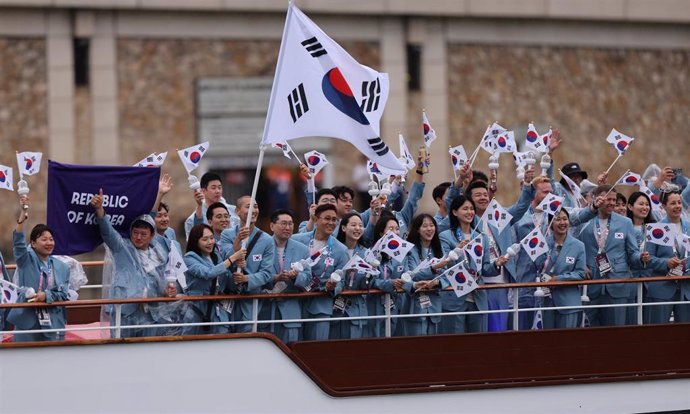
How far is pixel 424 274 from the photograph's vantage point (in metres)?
11.5

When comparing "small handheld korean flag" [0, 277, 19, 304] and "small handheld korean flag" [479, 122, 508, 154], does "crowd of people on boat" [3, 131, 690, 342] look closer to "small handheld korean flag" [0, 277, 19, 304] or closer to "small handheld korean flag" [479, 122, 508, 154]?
"small handheld korean flag" [0, 277, 19, 304]

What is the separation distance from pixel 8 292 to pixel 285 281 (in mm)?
2115

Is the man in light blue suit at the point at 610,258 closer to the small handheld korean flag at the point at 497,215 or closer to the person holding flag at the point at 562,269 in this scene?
the person holding flag at the point at 562,269

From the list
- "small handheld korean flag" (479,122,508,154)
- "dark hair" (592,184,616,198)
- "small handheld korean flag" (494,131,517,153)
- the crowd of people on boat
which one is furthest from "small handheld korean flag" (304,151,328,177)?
"dark hair" (592,184,616,198)

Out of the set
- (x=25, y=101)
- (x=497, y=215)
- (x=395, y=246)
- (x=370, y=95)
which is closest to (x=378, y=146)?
(x=370, y=95)

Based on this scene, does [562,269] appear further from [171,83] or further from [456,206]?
[171,83]

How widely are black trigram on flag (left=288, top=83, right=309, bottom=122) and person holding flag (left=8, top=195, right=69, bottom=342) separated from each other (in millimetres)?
2091

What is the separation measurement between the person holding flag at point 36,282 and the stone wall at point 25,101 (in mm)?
14033

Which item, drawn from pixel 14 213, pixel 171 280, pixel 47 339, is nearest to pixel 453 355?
pixel 171 280

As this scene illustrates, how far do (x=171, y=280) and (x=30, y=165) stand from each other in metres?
1.60

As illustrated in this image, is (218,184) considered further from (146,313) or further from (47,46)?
(47,46)

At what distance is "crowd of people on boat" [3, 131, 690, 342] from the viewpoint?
1119cm

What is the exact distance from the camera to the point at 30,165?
11.7 meters

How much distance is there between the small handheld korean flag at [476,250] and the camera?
11.6m
